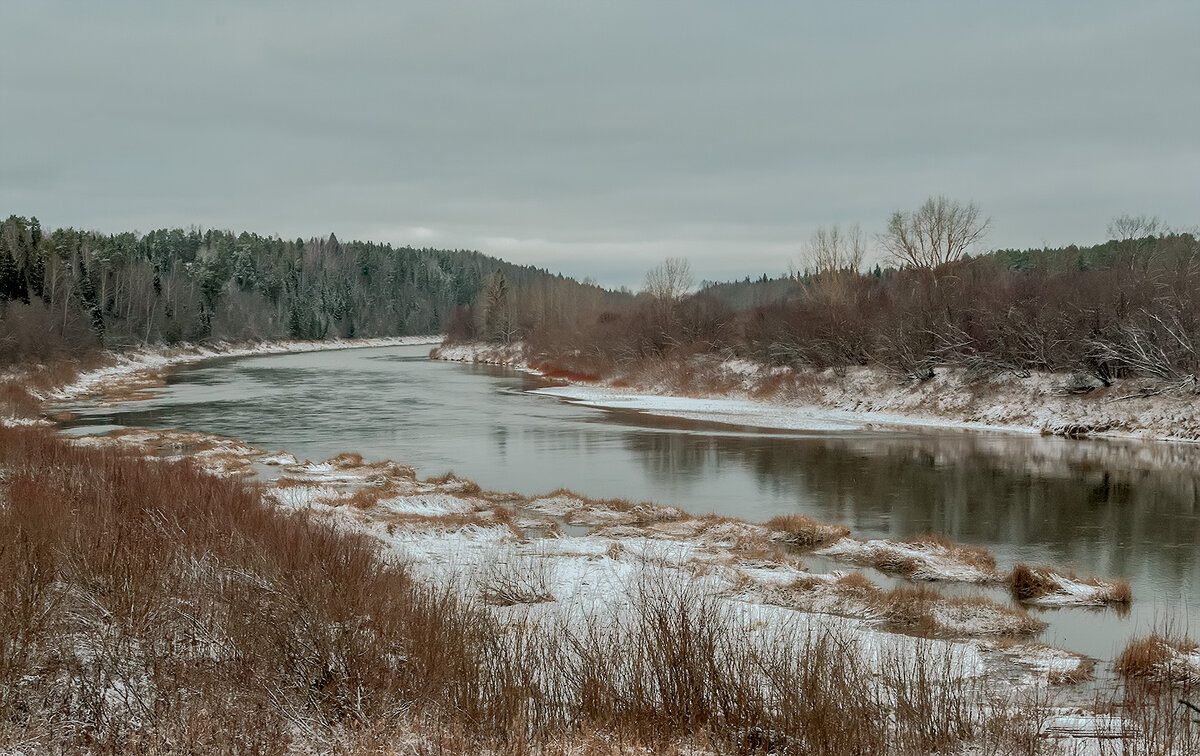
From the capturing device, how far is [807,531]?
1689 cm

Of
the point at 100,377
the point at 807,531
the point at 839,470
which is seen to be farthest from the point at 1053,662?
the point at 100,377

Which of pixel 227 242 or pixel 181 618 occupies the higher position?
pixel 227 242

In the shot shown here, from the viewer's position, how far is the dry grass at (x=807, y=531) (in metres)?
16.6

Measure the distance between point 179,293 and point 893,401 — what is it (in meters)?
96.9

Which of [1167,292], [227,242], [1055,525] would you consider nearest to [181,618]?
[1055,525]

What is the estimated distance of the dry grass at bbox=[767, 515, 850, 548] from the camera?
54.6 feet

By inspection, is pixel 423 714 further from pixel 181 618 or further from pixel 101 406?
pixel 101 406

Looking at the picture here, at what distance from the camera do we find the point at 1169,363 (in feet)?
109

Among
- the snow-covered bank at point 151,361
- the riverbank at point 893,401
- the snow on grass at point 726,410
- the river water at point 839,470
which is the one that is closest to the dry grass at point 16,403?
the river water at point 839,470

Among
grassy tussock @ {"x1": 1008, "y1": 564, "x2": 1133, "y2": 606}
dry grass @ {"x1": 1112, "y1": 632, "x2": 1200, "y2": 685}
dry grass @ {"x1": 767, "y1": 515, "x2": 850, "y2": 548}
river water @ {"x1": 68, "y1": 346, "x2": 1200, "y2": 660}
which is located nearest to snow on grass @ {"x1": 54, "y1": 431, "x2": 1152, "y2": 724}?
dry grass @ {"x1": 767, "y1": 515, "x2": 850, "y2": 548}

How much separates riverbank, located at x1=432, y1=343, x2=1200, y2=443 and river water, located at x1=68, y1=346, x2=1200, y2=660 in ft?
6.94

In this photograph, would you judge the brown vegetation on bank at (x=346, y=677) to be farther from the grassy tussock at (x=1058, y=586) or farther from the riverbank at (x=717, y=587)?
the grassy tussock at (x=1058, y=586)

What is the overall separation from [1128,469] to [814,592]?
18.9 m

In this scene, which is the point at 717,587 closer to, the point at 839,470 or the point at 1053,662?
the point at 1053,662
